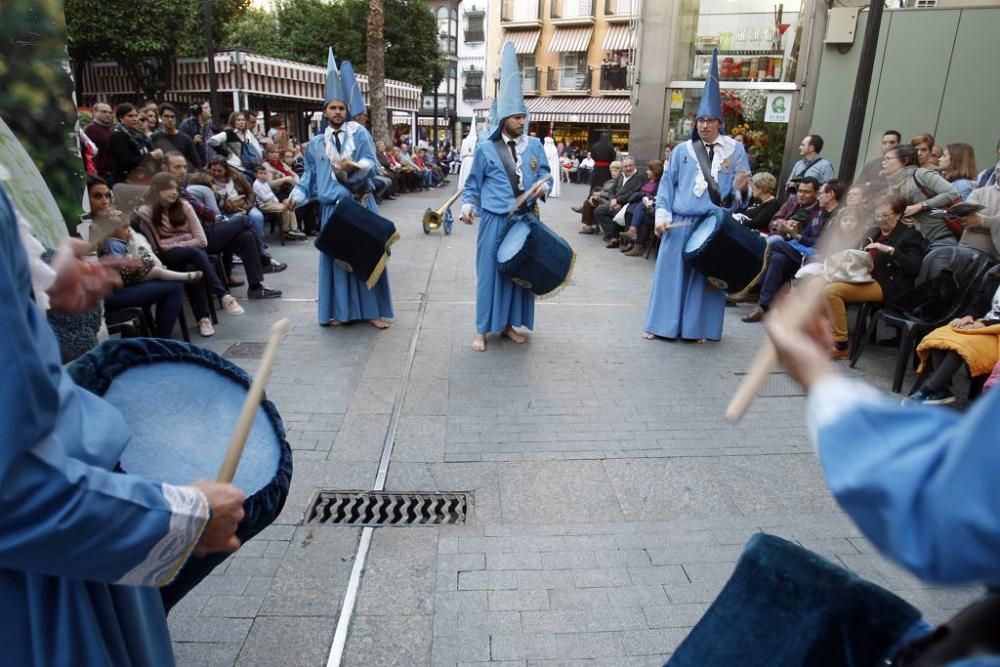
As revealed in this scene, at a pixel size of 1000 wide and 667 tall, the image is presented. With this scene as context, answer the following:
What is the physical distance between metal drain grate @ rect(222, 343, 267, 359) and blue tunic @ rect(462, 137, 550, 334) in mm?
1782

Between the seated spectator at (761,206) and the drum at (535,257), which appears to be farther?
the seated spectator at (761,206)

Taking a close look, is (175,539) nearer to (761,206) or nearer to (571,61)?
(761,206)

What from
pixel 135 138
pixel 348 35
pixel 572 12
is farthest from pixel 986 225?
pixel 572 12

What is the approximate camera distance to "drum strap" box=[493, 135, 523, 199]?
5.45m

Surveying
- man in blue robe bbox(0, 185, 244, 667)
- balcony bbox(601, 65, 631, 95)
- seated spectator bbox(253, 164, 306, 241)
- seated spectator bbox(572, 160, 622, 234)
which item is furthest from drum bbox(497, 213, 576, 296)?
balcony bbox(601, 65, 631, 95)

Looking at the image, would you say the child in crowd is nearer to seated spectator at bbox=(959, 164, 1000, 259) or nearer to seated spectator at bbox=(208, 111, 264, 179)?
seated spectator at bbox=(208, 111, 264, 179)

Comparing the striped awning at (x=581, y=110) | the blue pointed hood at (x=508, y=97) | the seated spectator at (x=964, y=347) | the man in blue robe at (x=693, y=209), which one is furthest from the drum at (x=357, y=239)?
the striped awning at (x=581, y=110)

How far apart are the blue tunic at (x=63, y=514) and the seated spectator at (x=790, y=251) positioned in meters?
6.27

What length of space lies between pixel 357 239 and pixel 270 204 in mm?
5139

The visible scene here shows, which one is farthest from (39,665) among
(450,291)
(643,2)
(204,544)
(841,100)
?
(643,2)

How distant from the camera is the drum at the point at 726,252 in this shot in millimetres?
5395

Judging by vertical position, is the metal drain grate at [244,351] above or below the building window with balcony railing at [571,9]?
below

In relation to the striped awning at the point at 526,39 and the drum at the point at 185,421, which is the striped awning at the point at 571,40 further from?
the drum at the point at 185,421

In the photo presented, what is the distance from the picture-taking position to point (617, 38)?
111ft
